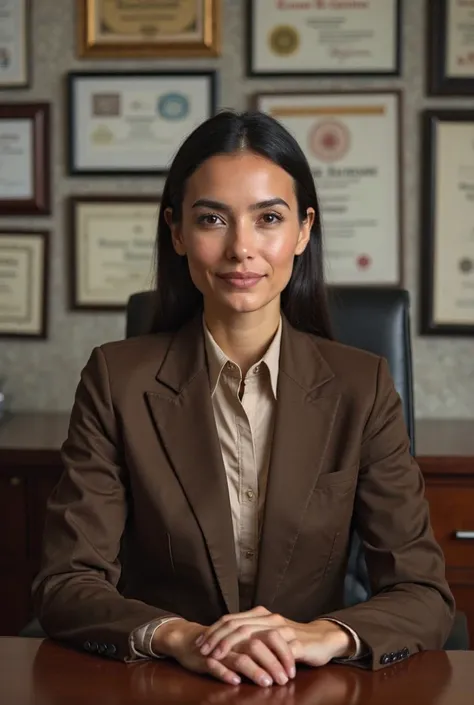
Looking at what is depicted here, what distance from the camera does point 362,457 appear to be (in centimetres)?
156

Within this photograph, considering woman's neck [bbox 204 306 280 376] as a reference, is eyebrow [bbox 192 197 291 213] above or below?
above

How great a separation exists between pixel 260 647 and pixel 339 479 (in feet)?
1.39

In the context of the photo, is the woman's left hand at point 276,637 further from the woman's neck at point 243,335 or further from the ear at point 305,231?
the ear at point 305,231

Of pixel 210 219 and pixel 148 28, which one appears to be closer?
pixel 210 219

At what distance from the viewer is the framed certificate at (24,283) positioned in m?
2.88

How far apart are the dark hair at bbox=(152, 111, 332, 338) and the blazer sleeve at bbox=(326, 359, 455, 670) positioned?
201 mm

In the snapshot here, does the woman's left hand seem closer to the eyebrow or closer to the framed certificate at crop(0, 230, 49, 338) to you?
the eyebrow

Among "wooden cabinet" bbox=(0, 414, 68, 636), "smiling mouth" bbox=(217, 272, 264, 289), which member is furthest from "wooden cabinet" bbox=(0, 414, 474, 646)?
"smiling mouth" bbox=(217, 272, 264, 289)

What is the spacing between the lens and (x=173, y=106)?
2805 millimetres

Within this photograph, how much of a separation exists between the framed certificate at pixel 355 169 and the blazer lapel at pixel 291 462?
1.23 meters

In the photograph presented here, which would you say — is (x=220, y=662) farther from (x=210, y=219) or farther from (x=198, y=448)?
(x=210, y=219)

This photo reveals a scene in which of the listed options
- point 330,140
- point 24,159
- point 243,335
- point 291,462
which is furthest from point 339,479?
point 24,159

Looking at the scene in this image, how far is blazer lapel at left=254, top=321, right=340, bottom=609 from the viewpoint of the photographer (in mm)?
1511

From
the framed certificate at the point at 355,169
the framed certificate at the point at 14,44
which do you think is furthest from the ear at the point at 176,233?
the framed certificate at the point at 14,44
